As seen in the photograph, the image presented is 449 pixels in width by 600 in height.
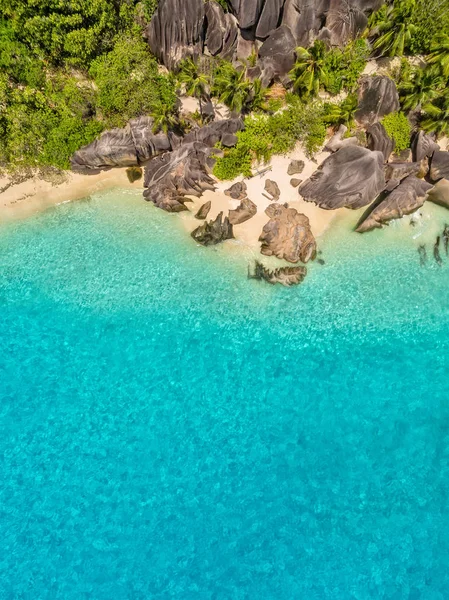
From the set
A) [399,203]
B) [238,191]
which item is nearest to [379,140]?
[399,203]

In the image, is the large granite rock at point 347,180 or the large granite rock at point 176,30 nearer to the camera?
the large granite rock at point 347,180

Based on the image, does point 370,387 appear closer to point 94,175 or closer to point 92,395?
point 92,395

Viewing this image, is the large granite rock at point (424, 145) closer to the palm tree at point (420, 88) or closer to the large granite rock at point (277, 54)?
the palm tree at point (420, 88)

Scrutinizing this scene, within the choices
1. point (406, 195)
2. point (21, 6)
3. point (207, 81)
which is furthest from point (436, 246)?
point (21, 6)

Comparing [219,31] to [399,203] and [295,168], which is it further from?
[399,203]

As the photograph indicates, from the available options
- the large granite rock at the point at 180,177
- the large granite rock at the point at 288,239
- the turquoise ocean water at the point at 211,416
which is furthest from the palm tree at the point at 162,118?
the large granite rock at the point at 288,239
